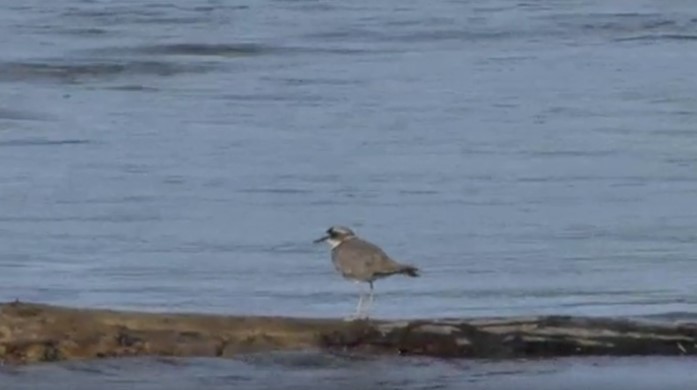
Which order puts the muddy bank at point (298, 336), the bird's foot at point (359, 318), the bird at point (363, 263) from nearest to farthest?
the muddy bank at point (298, 336) → the bird's foot at point (359, 318) → the bird at point (363, 263)

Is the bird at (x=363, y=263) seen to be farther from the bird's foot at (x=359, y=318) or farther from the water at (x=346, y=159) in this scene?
the water at (x=346, y=159)

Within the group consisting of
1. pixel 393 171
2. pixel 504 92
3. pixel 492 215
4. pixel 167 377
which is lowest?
pixel 167 377

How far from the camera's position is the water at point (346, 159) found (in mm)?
10281

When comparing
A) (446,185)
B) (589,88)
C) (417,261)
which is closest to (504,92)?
(589,88)

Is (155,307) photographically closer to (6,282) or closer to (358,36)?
(6,282)

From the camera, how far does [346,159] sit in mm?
14430

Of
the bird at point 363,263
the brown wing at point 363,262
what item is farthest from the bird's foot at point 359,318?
the brown wing at point 363,262

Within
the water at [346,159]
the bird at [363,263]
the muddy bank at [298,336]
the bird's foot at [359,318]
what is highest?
the water at [346,159]

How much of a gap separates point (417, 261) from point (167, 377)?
3444mm

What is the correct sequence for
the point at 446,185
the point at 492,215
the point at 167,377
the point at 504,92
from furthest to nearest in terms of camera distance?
the point at 504,92
the point at 446,185
the point at 492,215
the point at 167,377

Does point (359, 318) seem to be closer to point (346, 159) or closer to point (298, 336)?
point (298, 336)

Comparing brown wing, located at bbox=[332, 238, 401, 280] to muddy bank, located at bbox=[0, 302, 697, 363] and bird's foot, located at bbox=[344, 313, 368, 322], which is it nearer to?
bird's foot, located at bbox=[344, 313, 368, 322]

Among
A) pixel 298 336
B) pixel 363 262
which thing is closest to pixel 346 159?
pixel 363 262

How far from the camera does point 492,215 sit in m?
12.2
